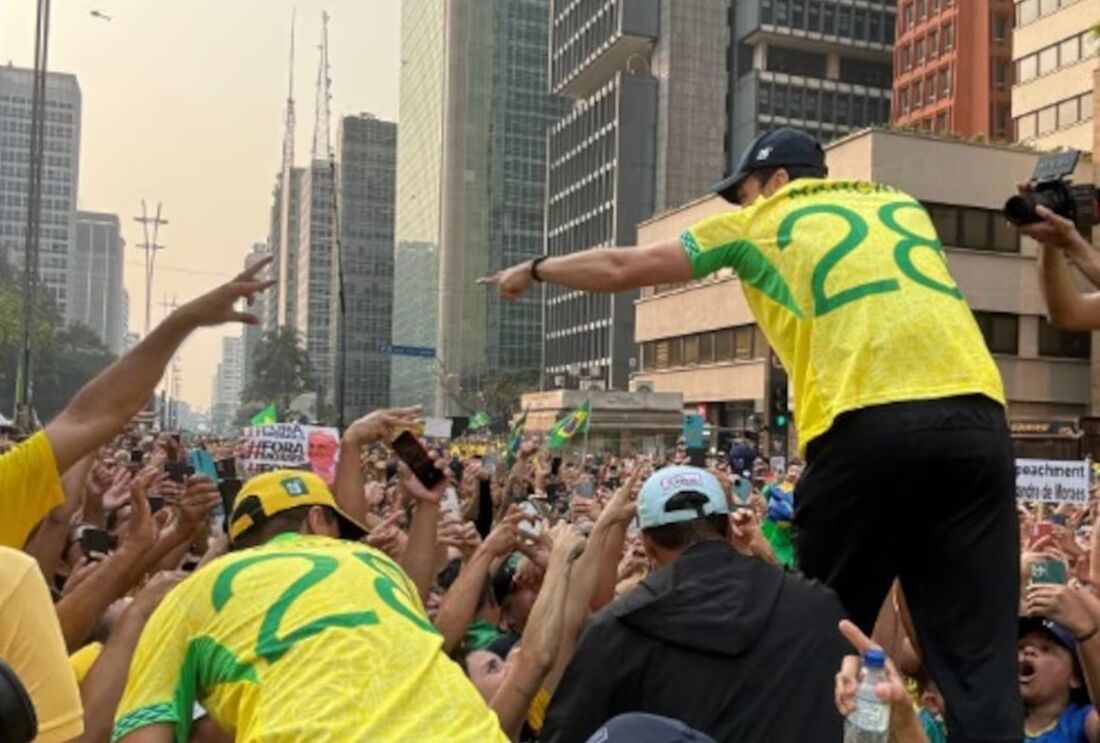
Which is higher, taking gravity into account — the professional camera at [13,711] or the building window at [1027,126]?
the building window at [1027,126]

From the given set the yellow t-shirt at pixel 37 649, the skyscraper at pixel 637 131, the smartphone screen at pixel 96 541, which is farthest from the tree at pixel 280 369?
the yellow t-shirt at pixel 37 649

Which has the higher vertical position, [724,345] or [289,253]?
[289,253]

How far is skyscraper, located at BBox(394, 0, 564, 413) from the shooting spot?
118 m

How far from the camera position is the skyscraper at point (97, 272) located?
129875 millimetres

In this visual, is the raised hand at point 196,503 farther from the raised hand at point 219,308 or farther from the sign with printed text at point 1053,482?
the sign with printed text at point 1053,482

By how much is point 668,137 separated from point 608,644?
88347 millimetres

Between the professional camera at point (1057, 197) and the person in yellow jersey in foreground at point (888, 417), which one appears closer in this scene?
the person in yellow jersey in foreground at point (888, 417)

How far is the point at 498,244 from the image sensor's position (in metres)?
120

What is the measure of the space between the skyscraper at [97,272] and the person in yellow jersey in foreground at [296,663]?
130506 millimetres

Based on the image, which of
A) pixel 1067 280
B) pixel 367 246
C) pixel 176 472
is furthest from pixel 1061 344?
pixel 367 246

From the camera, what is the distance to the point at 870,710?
7.11ft

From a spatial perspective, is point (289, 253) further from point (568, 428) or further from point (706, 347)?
point (568, 428)

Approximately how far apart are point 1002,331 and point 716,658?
49.3 meters

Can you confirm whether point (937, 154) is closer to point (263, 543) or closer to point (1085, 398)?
point (1085, 398)
